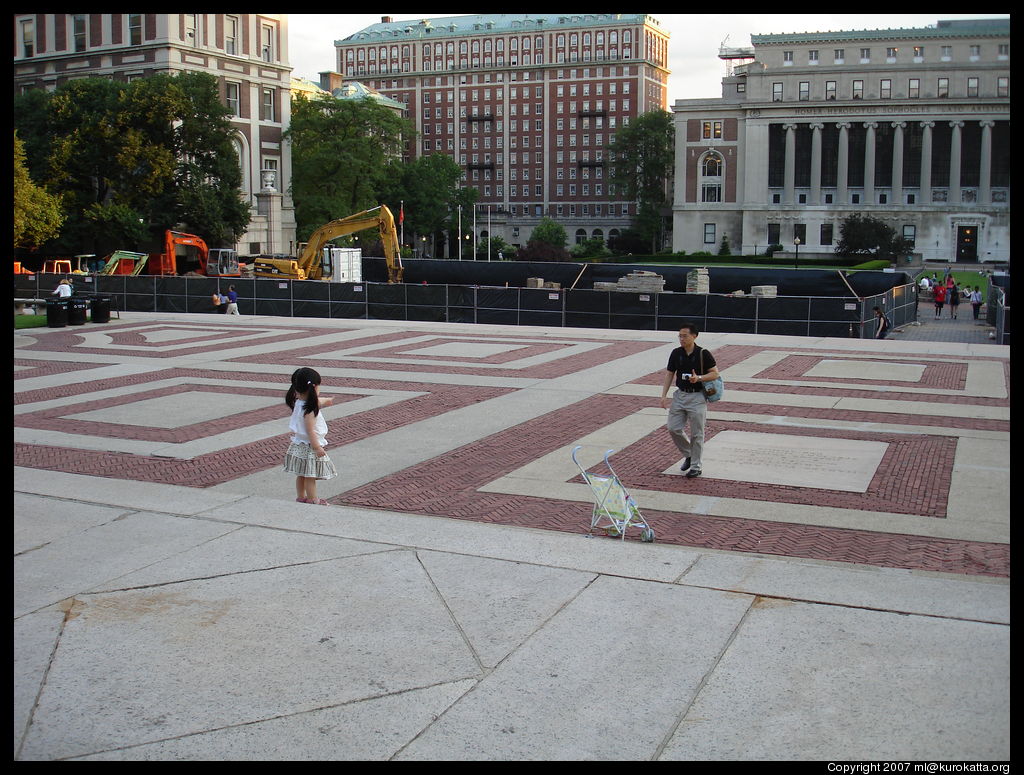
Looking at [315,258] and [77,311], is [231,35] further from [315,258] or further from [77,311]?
[77,311]

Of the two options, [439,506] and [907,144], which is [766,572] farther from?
[907,144]

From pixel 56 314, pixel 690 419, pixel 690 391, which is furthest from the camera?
pixel 56 314

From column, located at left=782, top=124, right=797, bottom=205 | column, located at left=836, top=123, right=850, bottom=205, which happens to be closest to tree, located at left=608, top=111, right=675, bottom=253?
column, located at left=782, top=124, right=797, bottom=205

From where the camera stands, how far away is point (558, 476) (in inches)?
508

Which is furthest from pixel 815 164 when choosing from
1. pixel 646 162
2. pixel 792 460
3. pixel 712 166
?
pixel 792 460

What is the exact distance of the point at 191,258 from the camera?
188 ft

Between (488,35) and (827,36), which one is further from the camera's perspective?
(488,35)

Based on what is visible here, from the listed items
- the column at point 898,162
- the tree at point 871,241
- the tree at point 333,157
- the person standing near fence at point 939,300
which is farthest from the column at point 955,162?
the person standing near fence at point 939,300

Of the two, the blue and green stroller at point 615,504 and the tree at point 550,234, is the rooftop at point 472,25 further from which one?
the blue and green stroller at point 615,504

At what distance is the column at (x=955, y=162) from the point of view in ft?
356

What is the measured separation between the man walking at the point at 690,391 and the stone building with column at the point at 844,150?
103 m

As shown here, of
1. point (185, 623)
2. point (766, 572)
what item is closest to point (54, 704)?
point (185, 623)

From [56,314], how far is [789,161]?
9804 centimetres

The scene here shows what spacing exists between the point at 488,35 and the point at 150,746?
164 meters
